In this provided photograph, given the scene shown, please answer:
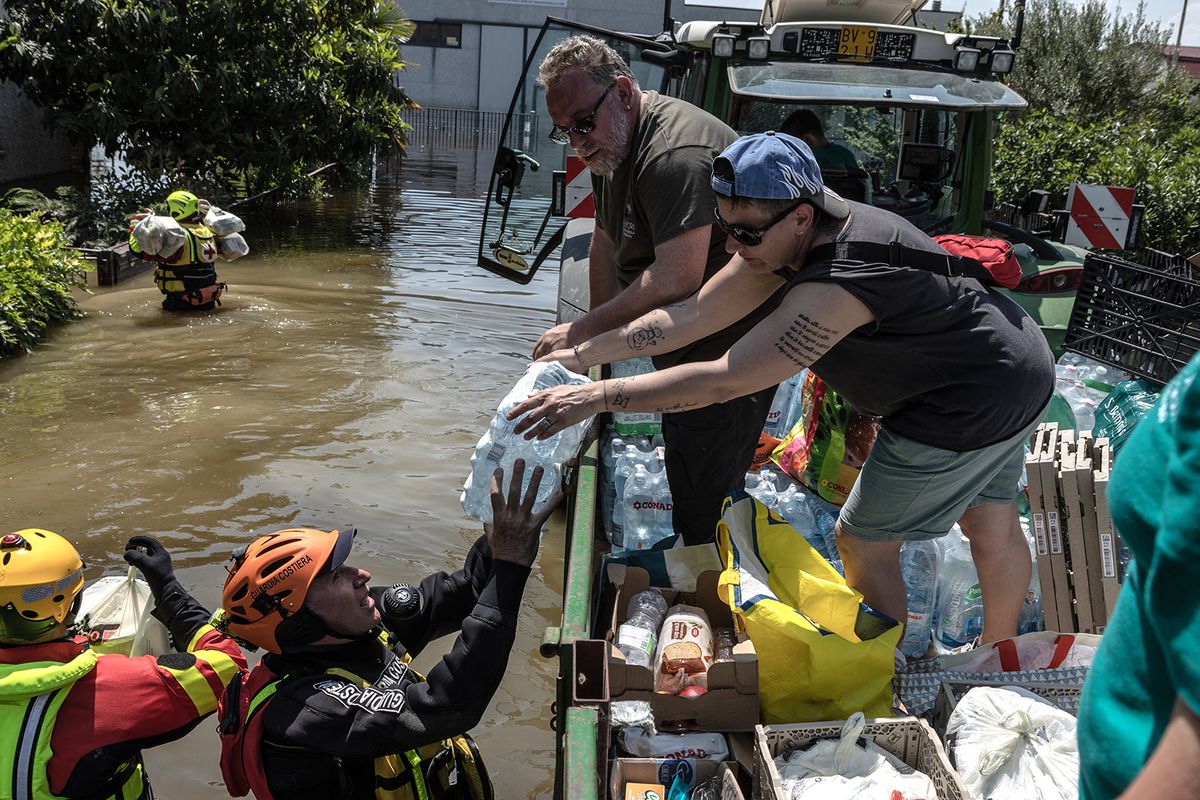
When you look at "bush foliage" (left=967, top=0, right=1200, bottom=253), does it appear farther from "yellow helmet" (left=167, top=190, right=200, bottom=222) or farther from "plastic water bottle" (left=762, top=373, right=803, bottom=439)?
"yellow helmet" (left=167, top=190, right=200, bottom=222)

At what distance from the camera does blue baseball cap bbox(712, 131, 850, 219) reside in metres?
2.58

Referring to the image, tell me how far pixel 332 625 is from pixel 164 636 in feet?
3.15

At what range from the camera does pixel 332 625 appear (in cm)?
243

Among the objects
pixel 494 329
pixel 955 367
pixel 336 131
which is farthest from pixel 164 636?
pixel 336 131

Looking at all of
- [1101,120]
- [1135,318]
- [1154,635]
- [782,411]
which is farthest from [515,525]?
[1101,120]

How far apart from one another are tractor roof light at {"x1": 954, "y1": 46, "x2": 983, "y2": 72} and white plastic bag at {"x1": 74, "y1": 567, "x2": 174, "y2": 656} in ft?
16.9

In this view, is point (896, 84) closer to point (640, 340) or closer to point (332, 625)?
point (640, 340)

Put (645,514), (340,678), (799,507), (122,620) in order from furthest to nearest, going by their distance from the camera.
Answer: (645,514)
(799,507)
(122,620)
(340,678)

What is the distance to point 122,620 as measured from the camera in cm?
302

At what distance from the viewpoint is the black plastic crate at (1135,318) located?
4859 mm

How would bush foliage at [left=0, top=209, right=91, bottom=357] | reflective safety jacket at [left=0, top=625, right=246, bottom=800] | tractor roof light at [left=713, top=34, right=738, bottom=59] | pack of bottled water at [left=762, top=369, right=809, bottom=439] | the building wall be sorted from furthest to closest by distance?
the building wall
bush foliage at [left=0, top=209, right=91, bottom=357]
tractor roof light at [left=713, top=34, right=738, bottom=59]
pack of bottled water at [left=762, top=369, right=809, bottom=439]
reflective safety jacket at [left=0, top=625, right=246, bottom=800]

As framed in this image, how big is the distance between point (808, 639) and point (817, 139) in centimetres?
412

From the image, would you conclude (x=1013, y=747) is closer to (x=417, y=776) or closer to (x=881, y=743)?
(x=881, y=743)

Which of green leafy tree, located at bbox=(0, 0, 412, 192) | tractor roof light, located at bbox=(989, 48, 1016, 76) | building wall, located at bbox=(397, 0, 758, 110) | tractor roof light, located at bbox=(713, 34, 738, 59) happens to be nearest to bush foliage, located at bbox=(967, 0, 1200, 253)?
tractor roof light, located at bbox=(989, 48, 1016, 76)
